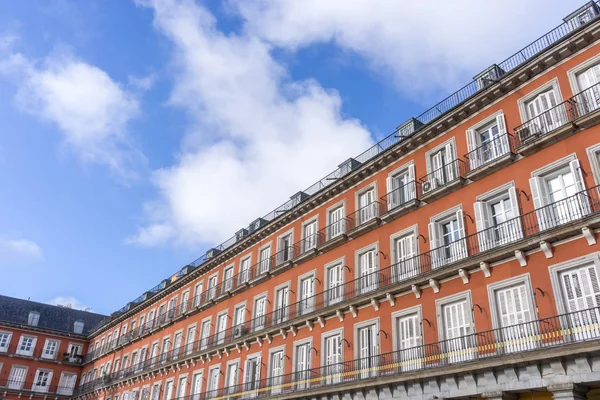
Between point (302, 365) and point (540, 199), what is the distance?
15.2m

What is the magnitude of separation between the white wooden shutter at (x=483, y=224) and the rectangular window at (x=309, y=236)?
11.2 metres

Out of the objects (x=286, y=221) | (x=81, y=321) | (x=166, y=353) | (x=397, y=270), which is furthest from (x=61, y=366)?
(x=397, y=270)

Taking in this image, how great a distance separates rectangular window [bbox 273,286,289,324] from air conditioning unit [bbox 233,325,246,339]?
3.41m

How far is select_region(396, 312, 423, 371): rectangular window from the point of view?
67.7 ft

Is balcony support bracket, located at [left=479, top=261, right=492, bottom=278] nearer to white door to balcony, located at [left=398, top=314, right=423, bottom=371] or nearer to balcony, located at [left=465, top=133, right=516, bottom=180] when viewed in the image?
white door to balcony, located at [left=398, top=314, right=423, bottom=371]

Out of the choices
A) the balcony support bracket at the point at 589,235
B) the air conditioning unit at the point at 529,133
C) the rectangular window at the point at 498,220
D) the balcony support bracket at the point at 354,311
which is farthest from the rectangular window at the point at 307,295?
the balcony support bracket at the point at 589,235

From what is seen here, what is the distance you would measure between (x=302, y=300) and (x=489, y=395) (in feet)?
44.0

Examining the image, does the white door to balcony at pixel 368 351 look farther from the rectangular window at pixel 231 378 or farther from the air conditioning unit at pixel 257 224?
the air conditioning unit at pixel 257 224

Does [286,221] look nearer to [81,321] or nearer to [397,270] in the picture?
[397,270]

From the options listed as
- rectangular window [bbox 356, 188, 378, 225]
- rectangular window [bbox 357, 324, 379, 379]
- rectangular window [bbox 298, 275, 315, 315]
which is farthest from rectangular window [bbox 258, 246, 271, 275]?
rectangular window [bbox 357, 324, 379, 379]

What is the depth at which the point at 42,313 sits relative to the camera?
65250mm

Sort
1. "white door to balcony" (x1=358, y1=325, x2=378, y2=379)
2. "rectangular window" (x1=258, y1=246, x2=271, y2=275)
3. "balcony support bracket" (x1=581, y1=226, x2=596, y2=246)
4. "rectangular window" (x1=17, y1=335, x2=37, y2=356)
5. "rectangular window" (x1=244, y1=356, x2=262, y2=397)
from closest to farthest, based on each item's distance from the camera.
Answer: "balcony support bracket" (x1=581, y1=226, x2=596, y2=246) → "white door to balcony" (x1=358, y1=325, x2=378, y2=379) → "rectangular window" (x1=244, y1=356, x2=262, y2=397) → "rectangular window" (x1=258, y1=246, x2=271, y2=275) → "rectangular window" (x1=17, y1=335, x2=37, y2=356)

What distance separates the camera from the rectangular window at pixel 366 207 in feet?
86.1

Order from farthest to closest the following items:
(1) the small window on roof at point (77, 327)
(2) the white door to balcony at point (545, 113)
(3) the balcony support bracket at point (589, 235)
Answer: (1) the small window on roof at point (77, 327)
(2) the white door to balcony at point (545, 113)
(3) the balcony support bracket at point (589, 235)
